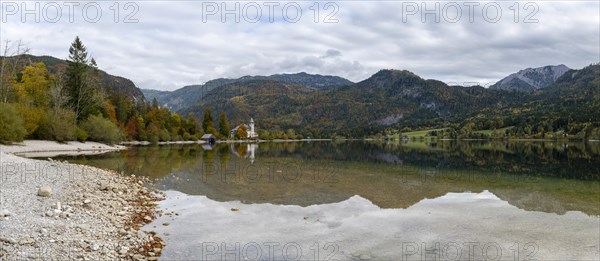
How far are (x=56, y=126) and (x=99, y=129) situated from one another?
14635 mm

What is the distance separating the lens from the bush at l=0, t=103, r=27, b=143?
41.9 metres

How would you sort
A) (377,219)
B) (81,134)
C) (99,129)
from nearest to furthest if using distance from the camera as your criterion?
(377,219) → (81,134) → (99,129)

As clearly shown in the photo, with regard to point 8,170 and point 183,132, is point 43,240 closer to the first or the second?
point 8,170

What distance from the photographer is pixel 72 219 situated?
13.2 metres

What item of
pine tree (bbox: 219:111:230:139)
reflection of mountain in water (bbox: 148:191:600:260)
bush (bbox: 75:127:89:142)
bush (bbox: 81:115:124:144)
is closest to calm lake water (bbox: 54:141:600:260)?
reflection of mountain in water (bbox: 148:191:600:260)

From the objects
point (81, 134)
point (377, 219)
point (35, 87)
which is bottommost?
point (377, 219)

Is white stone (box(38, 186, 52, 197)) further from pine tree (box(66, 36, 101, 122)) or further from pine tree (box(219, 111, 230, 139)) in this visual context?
pine tree (box(219, 111, 230, 139))

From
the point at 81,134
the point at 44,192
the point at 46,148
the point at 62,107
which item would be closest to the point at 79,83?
the point at 62,107

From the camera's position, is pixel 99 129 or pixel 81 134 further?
pixel 99 129

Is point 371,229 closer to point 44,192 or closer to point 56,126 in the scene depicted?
point 44,192

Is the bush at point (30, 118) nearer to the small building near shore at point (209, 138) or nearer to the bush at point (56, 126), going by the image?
the bush at point (56, 126)

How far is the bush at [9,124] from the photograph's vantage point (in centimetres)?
4191

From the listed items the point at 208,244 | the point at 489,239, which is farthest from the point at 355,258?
the point at 489,239

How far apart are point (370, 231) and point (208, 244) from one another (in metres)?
6.00
